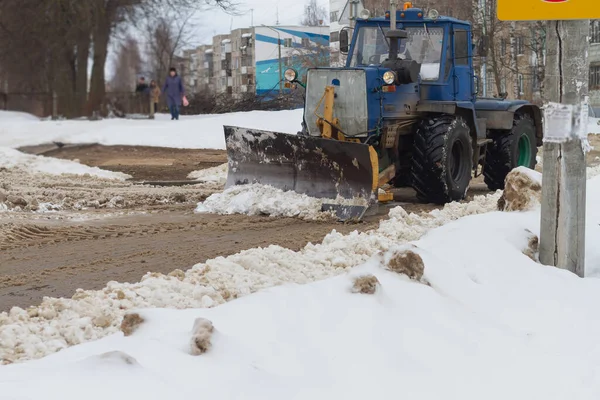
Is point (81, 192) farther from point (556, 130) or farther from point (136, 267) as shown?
point (556, 130)

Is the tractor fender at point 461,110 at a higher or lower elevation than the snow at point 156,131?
higher

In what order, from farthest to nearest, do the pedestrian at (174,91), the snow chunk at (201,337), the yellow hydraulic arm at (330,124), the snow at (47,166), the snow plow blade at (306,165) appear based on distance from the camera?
the pedestrian at (174,91) → the snow at (47,166) → the yellow hydraulic arm at (330,124) → the snow plow blade at (306,165) → the snow chunk at (201,337)

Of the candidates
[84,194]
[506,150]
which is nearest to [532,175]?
[506,150]

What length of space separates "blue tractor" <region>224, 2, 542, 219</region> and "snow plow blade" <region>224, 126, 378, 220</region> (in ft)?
0.04

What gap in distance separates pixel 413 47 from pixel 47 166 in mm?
7586

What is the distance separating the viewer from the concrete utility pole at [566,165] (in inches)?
277

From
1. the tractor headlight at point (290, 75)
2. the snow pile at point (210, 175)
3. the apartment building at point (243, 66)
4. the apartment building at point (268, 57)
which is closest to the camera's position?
the tractor headlight at point (290, 75)

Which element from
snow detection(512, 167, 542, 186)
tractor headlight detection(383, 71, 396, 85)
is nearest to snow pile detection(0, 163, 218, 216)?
tractor headlight detection(383, 71, 396, 85)

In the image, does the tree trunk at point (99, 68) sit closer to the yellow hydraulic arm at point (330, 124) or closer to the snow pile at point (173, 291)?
the yellow hydraulic arm at point (330, 124)

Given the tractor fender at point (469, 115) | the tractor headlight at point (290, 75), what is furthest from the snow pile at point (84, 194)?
the tractor fender at point (469, 115)

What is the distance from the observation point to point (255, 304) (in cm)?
538

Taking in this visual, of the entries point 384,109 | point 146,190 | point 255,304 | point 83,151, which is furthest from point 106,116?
point 255,304

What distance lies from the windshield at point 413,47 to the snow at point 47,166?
224 inches

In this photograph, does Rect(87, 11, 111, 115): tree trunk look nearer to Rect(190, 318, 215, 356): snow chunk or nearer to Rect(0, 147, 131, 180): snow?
Rect(0, 147, 131, 180): snow
